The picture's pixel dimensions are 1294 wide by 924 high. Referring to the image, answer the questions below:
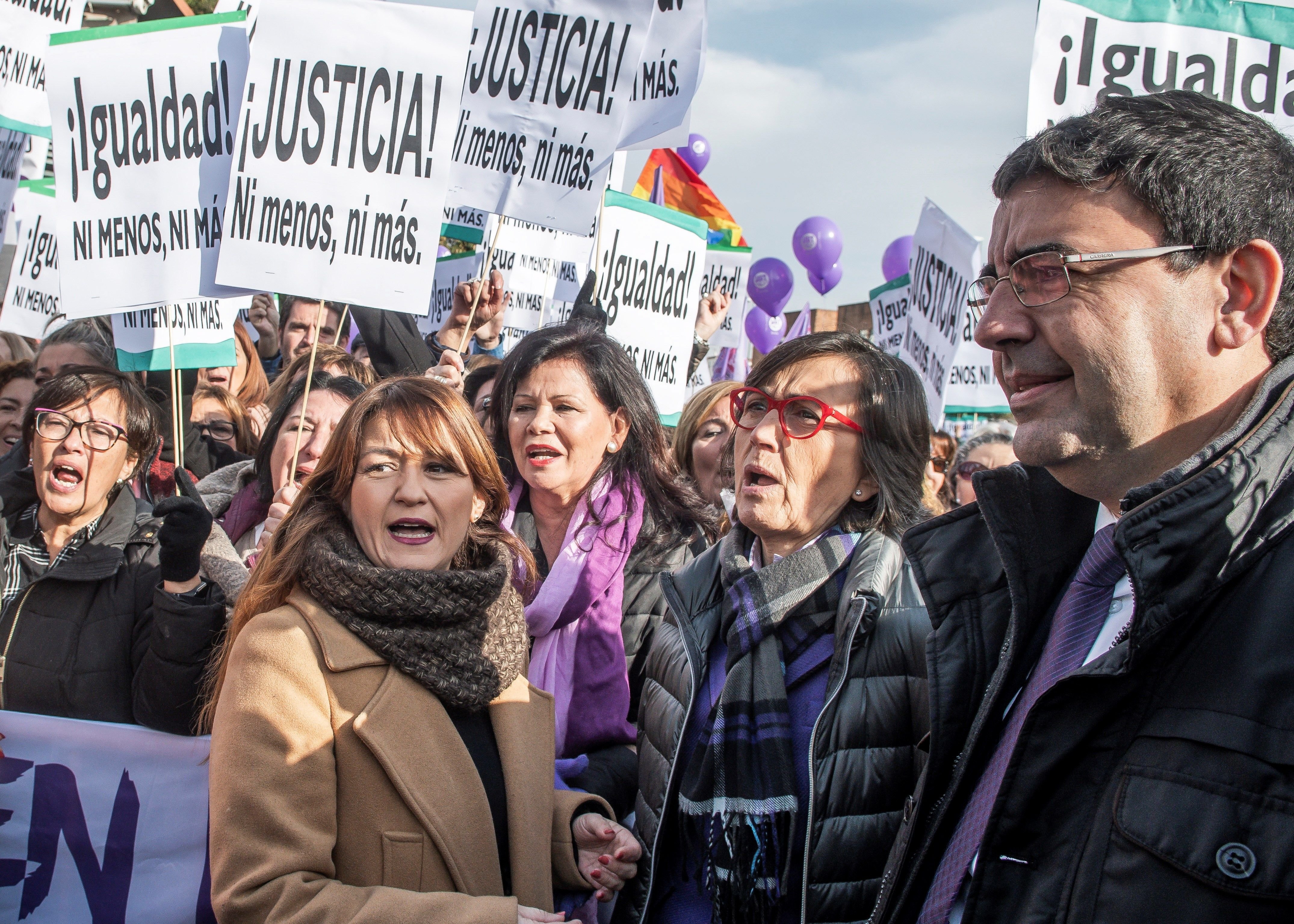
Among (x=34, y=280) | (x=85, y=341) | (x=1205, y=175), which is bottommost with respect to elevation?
(x=1205, y=175)

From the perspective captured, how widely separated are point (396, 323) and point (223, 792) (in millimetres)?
3706

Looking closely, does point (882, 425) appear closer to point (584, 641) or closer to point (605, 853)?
point (584, 641)

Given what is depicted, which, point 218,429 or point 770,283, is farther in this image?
point 770,283

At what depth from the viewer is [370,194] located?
3762 millimetres

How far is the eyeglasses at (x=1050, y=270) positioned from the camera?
54.4 inches

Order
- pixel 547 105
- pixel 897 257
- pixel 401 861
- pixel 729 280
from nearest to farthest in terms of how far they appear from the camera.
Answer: pixel 401 861
pixel 547 105
pixel 729 280
pixel 897 257

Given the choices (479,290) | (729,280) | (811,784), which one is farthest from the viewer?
(729,280)

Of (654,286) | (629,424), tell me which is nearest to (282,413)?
(629,424)

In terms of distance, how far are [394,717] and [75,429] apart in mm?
1874

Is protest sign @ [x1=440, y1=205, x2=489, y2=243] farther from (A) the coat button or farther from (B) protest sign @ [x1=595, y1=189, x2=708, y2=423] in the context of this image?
(A) the coat button

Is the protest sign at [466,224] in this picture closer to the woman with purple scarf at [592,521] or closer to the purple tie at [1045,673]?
the woman with purple scarf at [592,521]

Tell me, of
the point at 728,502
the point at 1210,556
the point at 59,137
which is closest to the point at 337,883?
the point at 1210,556

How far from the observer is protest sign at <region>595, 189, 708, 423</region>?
549 cm

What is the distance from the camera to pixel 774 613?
7.07 ft
